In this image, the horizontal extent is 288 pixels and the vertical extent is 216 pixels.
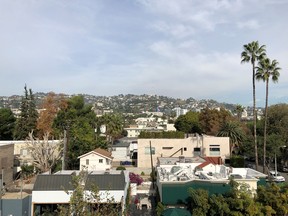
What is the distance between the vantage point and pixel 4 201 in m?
23.9

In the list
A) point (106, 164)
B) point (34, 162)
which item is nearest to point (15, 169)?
point (34, 162)

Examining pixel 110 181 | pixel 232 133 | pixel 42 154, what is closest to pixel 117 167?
pixel 42 154

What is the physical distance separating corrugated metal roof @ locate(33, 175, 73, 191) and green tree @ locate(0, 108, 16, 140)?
45794 millimetres

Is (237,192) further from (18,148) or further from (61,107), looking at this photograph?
(61,107)

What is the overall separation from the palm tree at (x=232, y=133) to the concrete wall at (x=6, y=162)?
33.0 meters

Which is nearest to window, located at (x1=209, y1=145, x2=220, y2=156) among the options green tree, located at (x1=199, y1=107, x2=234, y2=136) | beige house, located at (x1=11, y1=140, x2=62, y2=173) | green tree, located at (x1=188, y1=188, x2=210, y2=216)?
green tree, located at (x1=199, y1=107, x2=234, y2=136)

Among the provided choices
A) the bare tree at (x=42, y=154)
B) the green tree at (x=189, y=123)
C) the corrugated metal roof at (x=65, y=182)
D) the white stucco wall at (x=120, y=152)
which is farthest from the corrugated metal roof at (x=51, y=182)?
the green tree at (x=189, y=123)

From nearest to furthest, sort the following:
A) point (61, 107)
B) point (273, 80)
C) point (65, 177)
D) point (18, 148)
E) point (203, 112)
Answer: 1. point (65, 177)
2. point (273, 80)
3. point (18, 148)
4. point (61, 107)
5. point (203, 112)

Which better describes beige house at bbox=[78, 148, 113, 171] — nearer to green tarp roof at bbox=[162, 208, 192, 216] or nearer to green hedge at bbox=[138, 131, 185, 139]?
green hedge at bbox=[138, 131, 185, 139]

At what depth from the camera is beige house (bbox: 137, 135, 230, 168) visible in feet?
169

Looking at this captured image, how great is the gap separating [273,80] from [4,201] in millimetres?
35621

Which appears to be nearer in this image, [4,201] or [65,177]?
[4,201]

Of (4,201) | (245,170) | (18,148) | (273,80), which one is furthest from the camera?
(18,148)

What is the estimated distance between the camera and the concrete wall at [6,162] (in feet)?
126
